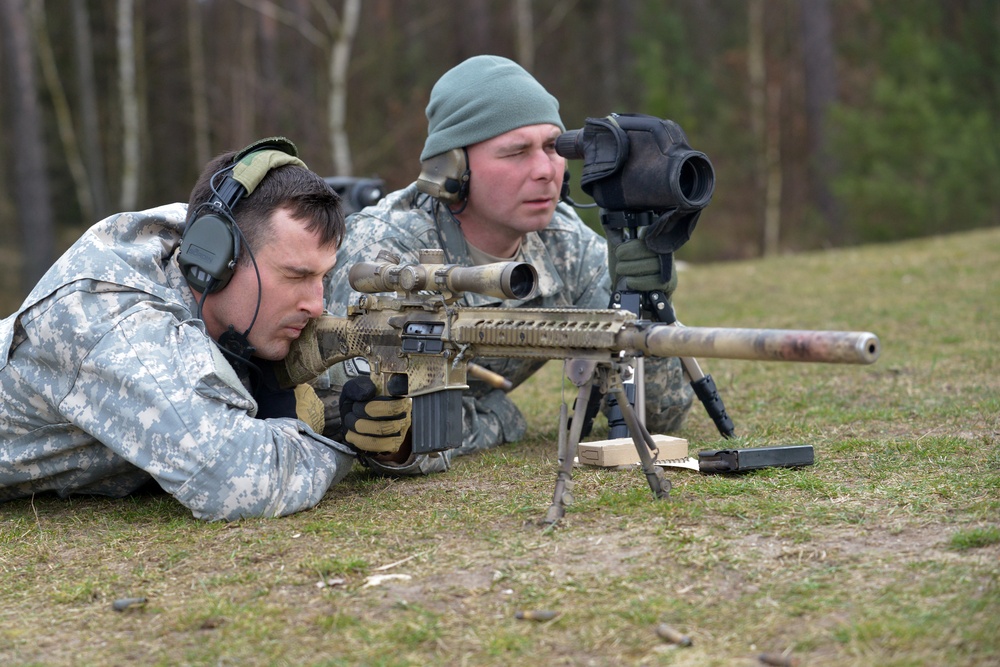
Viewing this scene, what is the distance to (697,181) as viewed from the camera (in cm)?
474

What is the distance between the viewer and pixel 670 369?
559cm

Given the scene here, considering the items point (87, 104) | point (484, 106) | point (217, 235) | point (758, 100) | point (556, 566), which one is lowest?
point (556, 566)

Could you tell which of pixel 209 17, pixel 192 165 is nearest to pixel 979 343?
pixel 192 165

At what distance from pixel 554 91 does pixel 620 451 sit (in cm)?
2459

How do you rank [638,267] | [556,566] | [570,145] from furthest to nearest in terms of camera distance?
[570,145]
[638,267]
[556,566]

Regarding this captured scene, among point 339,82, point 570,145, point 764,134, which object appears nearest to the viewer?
point 570,145

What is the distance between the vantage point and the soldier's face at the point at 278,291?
14.2 feet

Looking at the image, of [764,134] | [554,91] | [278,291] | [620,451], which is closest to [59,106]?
[554,91]

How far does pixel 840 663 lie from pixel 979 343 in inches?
224

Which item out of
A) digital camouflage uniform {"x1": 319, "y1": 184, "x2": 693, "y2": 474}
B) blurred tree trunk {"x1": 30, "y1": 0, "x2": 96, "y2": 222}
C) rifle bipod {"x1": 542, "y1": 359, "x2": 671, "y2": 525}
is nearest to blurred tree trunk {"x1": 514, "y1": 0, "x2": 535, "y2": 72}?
blurred tree trunk {"x1": 30, "y1": 0, "x2": 96, "y2": 222}

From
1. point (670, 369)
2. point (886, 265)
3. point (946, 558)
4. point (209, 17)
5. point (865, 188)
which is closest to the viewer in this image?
point (946, 558)

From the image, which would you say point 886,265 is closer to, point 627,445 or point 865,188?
point 865,188

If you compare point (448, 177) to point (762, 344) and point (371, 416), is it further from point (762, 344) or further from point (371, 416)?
point (762, 344)

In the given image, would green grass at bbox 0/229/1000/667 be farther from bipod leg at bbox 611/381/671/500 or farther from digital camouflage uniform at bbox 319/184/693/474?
digital camouflage uniform at bbox 319/184/693/474
